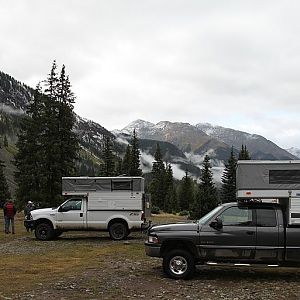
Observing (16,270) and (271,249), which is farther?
(16,270)

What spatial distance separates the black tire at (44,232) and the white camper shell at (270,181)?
1233 cm

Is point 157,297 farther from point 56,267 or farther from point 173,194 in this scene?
point 173,194

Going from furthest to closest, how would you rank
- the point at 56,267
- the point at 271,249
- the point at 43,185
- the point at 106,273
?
the point at 43,185
the point at 56,267
the point at 106,273
the point at 271,249

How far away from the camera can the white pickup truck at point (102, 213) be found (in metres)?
22.0

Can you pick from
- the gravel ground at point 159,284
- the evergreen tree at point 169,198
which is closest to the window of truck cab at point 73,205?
the gravel ground at point 159,284

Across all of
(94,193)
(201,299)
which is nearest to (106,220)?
(94,193)

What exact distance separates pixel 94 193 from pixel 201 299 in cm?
1310

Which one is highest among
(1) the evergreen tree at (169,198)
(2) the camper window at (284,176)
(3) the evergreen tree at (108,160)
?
(3) the evergreen tree at (108,160)

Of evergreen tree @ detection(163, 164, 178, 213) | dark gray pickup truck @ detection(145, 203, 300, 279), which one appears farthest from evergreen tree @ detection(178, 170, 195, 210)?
dark gray pickup truck @ detection(145, 203, 300, 279)

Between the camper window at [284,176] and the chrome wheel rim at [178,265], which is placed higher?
the camper window at [284,176]

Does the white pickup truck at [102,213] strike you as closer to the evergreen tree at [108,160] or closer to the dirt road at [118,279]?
the dirt road at [118,279]

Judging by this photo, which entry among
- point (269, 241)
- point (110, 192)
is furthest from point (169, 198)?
point (269, 241)

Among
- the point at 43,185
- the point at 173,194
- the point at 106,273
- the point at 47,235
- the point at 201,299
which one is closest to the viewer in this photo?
the point at 201,299

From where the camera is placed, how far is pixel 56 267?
14.1 m
